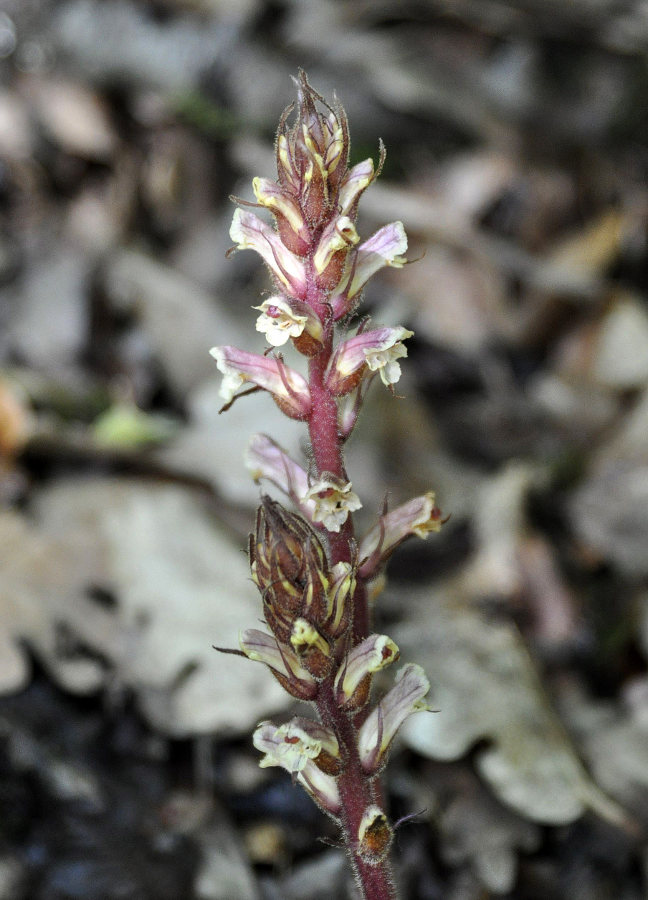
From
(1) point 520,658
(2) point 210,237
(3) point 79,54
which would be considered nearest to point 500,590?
(1) point 520,658

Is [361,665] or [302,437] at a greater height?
[302,437]

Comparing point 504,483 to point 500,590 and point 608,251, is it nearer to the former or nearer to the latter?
point 500,590

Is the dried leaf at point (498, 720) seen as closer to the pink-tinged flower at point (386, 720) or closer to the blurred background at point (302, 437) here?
the blurred background at point (302, 437)

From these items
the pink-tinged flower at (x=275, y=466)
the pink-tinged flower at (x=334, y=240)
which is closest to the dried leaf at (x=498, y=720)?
the pink-tinged flower at (x=275, y=466)

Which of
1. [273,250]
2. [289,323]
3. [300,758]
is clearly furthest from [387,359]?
[300,758]

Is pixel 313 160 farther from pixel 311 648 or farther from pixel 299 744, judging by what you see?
pixel 299 744
